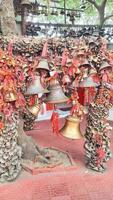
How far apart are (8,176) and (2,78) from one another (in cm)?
195

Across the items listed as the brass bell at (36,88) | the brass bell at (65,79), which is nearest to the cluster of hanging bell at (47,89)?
the brass bell at (36,88)

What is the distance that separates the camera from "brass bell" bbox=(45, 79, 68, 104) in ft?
17.9

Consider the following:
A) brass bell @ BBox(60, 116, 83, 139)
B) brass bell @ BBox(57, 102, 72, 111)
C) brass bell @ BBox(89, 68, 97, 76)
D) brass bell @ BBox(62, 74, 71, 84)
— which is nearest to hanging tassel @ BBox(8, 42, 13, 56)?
brass bell @ BBox(62, 74, 71, 84)

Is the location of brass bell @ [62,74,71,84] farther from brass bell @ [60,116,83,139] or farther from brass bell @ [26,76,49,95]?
brass bell @ [60,116,83,139]

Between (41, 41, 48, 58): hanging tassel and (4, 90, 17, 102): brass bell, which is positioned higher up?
(41, 41, 48, 58): hanging tassel

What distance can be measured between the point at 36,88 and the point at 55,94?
386 millimetres

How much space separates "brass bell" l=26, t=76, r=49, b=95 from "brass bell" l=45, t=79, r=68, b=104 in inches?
5.8

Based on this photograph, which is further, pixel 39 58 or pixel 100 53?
pixel 100 53

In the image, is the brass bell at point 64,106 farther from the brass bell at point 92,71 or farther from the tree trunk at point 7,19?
the tree trunk at point 7,19

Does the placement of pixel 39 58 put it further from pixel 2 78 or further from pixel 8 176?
pixel 8 176

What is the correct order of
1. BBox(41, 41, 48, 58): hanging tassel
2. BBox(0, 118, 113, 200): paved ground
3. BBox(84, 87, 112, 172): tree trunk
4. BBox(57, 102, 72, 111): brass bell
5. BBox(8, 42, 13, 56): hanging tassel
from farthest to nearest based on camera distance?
BBox(57, 102, 72, 111): brass bell < BBox(84, 87, 112, 172): tree trunk < BBox(0, 118, 113, 200): paved ground < BBox(41, 41, 48, 58): hanging tassel < BBox(8, 42, 13, 56): hanging tassel

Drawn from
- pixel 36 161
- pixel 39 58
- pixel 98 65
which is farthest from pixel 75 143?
pixel 39 58

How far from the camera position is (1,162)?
576 cm

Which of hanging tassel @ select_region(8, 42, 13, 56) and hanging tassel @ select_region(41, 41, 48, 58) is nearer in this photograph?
hanging tassel @ select_region(8, 42, 13, 56)
